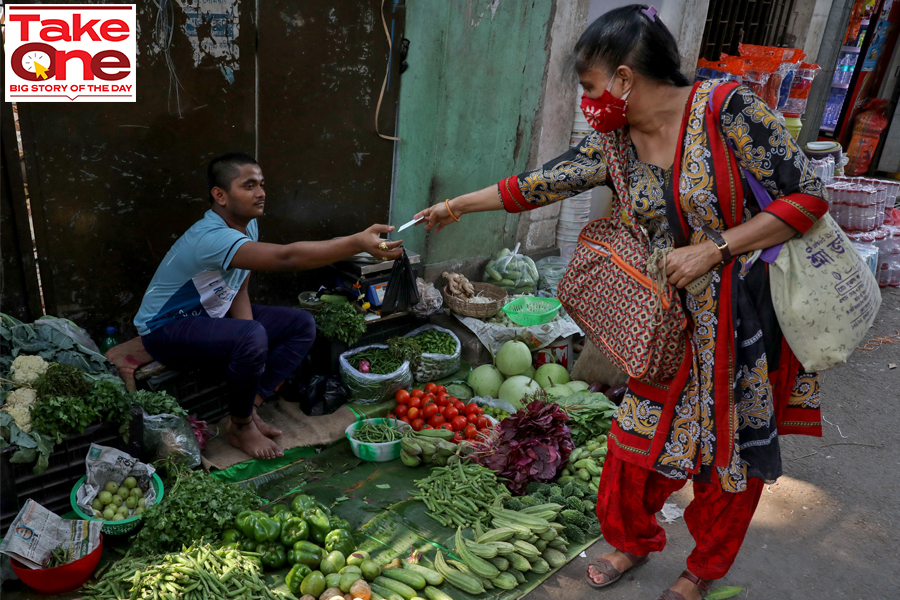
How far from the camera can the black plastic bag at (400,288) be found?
14.6ft

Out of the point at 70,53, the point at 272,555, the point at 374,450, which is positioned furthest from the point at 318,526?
the point at 70,53

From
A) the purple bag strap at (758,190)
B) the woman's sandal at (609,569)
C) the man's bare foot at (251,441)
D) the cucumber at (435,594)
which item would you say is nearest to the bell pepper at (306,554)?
the cucumber at (435,594)

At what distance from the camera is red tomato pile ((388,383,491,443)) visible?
13.8 feet

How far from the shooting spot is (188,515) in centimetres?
295

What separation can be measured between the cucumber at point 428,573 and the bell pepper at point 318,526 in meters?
0.42

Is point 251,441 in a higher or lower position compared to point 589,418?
lower

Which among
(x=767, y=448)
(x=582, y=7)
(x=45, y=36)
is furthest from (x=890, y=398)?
(x=45, y=36)

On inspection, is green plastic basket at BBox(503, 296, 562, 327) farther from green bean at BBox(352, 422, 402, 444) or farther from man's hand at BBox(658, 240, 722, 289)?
man's hand at BBox(658, 240, 722, 289)

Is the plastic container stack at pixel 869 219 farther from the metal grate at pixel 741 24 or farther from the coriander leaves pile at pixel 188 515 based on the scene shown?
the coriander leaves pile at pixel 188 515

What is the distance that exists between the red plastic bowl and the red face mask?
8.88 feet

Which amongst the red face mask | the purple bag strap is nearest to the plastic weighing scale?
→ the red face mask

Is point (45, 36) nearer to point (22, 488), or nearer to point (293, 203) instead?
point (293, 203)

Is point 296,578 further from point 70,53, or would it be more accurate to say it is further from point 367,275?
point 70,53

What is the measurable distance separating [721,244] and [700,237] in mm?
84
